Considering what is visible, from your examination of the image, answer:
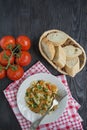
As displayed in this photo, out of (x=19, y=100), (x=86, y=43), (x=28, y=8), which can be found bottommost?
(x=19, y=100)

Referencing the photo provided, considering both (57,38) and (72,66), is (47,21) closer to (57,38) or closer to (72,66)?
(57,38)

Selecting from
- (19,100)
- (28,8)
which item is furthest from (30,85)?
(28,8)

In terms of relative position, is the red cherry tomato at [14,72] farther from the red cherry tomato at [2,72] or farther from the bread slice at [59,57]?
the bread slice at [59,57]

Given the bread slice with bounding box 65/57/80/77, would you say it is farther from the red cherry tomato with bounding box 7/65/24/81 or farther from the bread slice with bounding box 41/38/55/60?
the red cherry tomato with bounding box 7/65/24/81

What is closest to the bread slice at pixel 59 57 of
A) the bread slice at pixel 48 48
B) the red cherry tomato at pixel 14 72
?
the bread slice at pixel 48 48

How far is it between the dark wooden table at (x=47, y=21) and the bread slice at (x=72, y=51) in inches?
2.5

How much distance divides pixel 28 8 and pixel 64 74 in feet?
0.95

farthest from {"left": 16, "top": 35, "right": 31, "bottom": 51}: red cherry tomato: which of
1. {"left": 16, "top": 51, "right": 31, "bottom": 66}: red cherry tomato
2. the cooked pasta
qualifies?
the cooked pasta

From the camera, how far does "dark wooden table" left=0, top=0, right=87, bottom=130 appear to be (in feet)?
4.19

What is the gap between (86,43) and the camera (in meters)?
1.31

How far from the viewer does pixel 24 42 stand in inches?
48.5

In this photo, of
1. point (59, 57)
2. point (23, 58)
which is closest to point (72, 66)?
point (59, 57)

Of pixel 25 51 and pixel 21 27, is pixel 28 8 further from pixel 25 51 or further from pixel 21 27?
pixel 25 51

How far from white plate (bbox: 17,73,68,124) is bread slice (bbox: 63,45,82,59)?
10 centimetres
